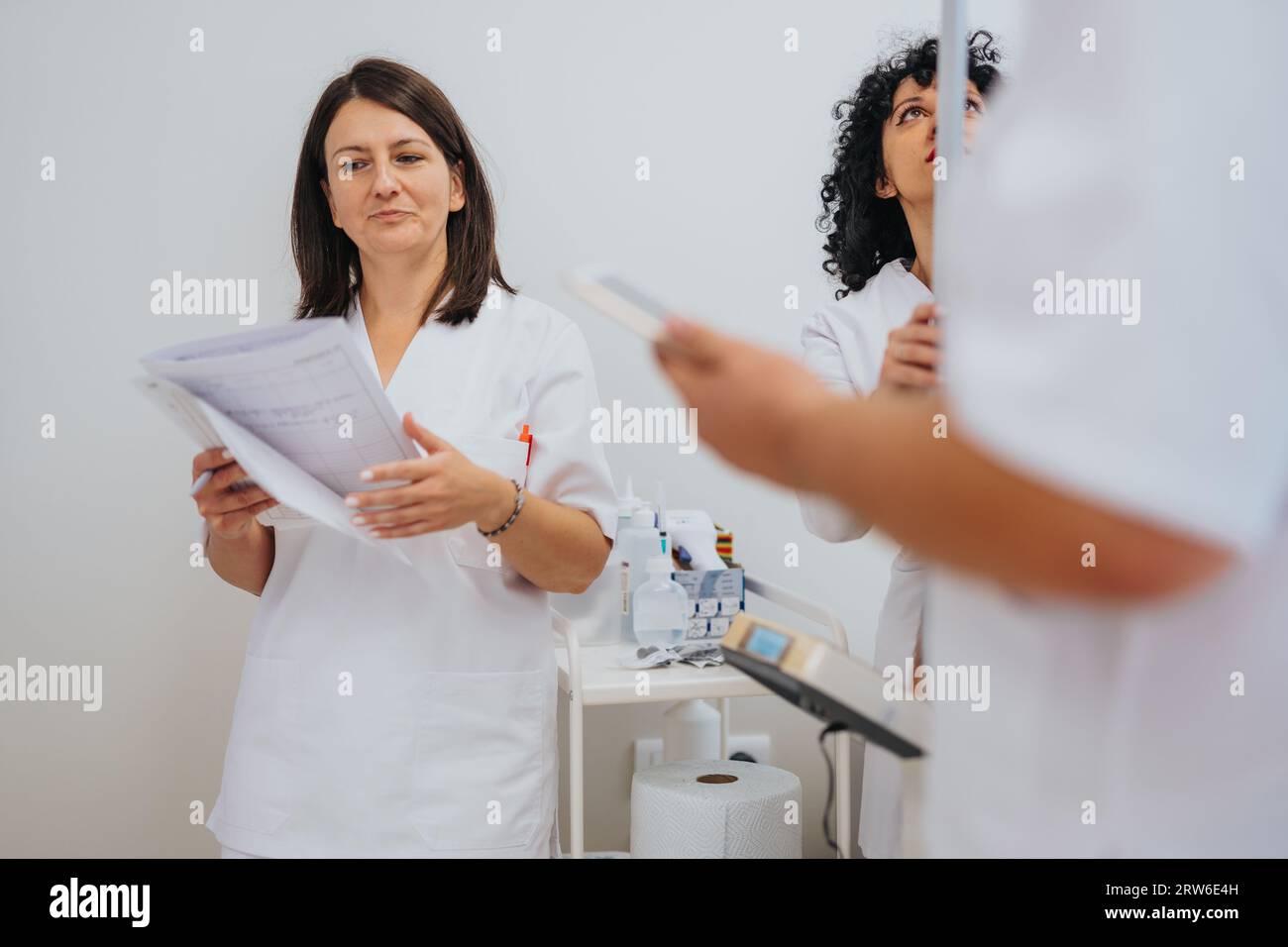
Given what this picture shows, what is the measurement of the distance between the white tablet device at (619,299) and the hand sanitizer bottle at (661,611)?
1.16 m

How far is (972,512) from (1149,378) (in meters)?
0.07

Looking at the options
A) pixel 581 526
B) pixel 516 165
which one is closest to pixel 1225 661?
pixel 581 526

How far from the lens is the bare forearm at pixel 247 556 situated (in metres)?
1.31

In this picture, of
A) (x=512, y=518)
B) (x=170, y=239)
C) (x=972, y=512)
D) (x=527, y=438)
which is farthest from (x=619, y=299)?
(x=170, y=239)

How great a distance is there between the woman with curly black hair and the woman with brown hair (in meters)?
0.36

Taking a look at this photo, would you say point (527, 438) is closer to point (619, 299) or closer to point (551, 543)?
point (551, 543)

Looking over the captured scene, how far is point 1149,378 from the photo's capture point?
1.03ft

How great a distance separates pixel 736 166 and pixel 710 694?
1054 mm

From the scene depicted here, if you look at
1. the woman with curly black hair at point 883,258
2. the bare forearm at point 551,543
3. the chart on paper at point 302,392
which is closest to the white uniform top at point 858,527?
the woman with curly black hair at point 883,258

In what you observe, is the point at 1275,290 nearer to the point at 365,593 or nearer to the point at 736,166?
the point at 365,593

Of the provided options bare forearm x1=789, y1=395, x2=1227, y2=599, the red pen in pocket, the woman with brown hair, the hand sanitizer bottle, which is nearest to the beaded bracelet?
the woman with brown hair

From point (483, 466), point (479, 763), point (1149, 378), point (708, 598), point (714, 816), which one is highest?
point (1149, 378)

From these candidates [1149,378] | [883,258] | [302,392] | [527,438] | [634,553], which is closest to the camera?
[1149,378]

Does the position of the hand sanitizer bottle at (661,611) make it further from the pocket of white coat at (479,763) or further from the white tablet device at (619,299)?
the white tablet device at (619,299)
